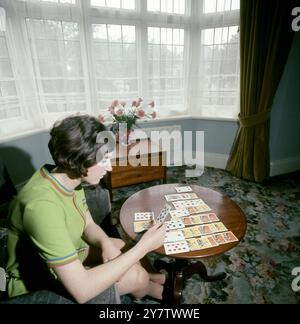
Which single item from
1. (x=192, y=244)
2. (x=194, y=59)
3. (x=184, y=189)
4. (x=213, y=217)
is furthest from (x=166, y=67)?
(x=192, y=244)

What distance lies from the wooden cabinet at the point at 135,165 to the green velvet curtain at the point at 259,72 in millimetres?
1193

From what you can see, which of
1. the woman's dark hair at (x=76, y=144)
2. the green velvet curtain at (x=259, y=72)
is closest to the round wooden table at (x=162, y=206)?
the woman's dark hair at (x=76, y=144)

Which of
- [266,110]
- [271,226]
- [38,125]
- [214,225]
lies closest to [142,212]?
[214,225]

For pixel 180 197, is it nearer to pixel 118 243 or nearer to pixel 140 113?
pixel 118 243

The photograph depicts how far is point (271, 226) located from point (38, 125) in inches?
111

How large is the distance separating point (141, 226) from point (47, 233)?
0.62 meters

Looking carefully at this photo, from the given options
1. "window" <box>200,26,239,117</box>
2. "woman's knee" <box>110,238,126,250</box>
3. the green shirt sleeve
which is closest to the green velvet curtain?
"window" <box>200,26,239,117</box>

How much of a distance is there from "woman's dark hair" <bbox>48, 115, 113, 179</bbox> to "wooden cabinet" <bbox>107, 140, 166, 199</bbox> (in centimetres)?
157

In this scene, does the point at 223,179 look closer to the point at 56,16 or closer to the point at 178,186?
the point at 178,186

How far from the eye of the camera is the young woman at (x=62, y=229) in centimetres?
83

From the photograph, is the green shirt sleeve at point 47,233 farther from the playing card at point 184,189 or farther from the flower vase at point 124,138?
the flower vase at point 124,138

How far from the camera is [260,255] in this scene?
1.89m

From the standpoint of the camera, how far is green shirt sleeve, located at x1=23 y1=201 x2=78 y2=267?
815 mm
